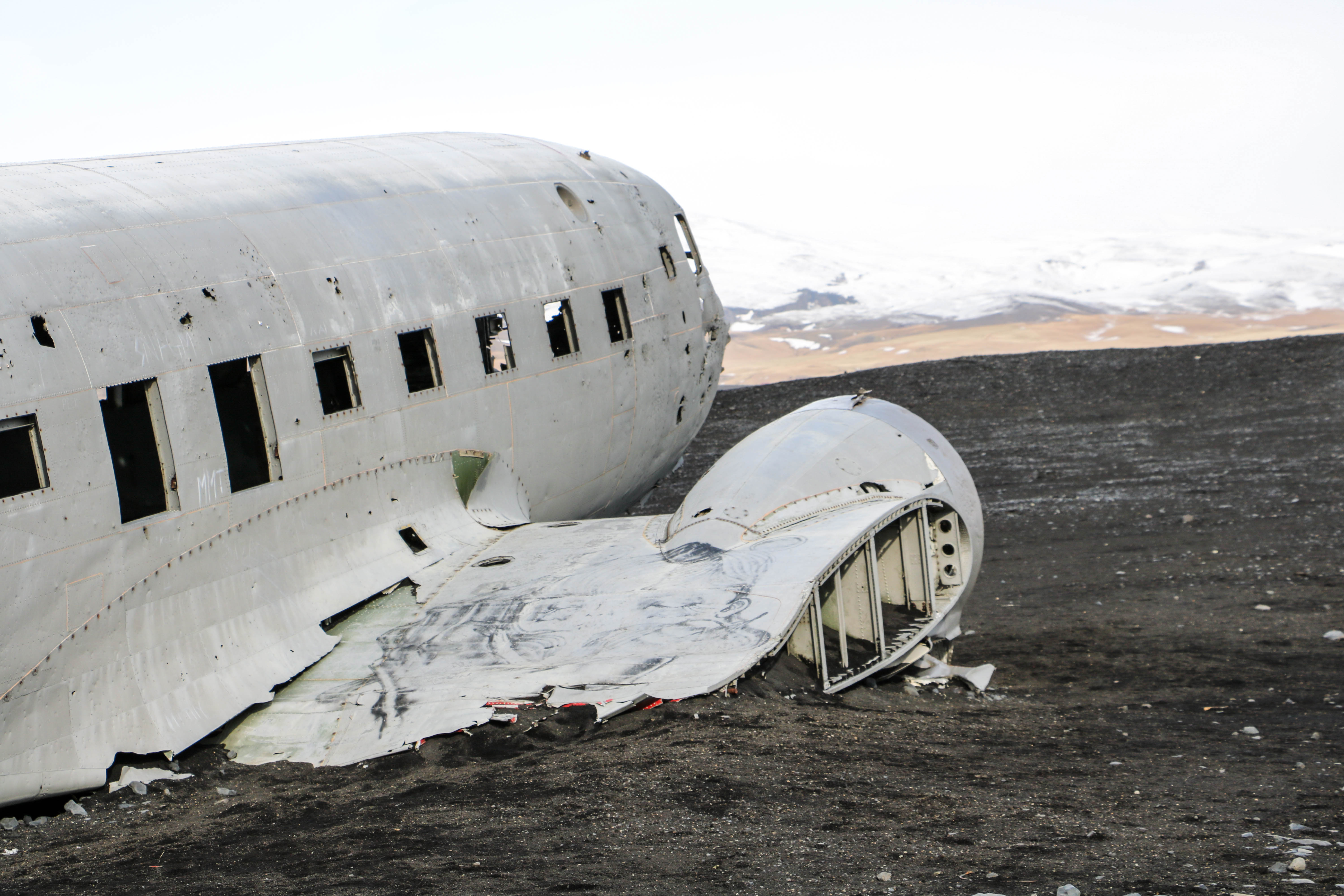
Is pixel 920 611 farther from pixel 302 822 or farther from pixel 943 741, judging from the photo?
pixel 302 822

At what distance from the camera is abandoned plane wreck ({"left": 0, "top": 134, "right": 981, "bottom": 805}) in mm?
8859

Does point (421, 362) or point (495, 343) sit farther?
point (495, 343)

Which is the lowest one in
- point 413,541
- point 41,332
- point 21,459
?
point 413,541

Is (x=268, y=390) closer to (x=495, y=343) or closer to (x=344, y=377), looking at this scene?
(x=344, y=377)

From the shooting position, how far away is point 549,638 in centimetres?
998

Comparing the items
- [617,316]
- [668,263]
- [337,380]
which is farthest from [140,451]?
[668,263]

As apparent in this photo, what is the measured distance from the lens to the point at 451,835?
7.40 m

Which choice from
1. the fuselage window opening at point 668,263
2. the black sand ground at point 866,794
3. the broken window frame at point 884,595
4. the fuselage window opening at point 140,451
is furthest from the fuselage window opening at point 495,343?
the black sand ground at point 866,794

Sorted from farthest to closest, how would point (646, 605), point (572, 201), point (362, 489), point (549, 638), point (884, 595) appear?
1. point (572, 201)
2. point (884, 595)
3. point (362, 489)
4. point (646, 605)
5. point (549, 638)

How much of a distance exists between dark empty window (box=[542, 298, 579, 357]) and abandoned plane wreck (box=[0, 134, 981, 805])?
0.14 feet

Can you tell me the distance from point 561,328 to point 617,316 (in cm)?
118

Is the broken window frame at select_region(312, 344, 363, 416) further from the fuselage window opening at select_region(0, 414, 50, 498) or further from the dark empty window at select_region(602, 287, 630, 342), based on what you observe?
the dark empty window at select_region(602, 287, 630, 342)

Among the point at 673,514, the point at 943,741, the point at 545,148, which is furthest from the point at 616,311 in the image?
the point at 943,741

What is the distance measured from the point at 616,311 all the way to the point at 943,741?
7.01 metres
